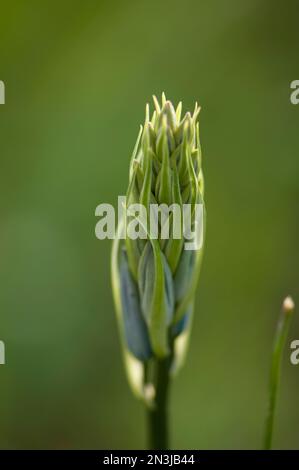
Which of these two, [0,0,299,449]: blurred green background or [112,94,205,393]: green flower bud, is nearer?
[112,94,205,393]: green flower bud

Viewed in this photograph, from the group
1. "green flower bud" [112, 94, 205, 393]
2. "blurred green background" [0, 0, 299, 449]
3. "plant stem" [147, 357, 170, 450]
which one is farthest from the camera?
"blurred green background" [0, 0, 299, 449]

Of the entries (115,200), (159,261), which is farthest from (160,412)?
(115,200)

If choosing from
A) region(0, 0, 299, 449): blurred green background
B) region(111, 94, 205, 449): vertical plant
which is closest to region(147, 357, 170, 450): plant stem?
region(111, 94, 205, 449): vertical plant

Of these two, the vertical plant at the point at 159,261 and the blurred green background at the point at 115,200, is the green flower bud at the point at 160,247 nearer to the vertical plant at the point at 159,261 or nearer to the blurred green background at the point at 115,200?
the vertical plant at the point at 159,261

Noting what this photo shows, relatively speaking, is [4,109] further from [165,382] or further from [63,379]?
[165,382]

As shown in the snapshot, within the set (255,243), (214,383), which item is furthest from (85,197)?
(214,383)

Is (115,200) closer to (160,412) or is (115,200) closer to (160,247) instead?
(160,412)

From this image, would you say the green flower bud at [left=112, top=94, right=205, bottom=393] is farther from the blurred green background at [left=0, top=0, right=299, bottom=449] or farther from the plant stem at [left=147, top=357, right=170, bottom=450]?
the blurred green background at [left=0, top=0, right=299, bottom=449]

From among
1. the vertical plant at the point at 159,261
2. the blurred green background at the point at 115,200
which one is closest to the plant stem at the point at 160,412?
the vertical plant at the point at 159,261
